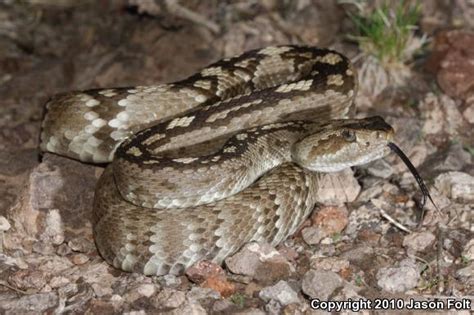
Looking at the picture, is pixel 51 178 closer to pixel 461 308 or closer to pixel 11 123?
pixel 11 123

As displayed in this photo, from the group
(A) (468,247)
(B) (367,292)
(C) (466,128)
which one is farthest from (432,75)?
(B) (367,292)

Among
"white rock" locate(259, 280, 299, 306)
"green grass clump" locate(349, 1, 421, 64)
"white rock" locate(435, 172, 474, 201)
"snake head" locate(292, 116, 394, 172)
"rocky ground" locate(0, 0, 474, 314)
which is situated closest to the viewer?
"white rock" locate(259, 280, 299, 306)

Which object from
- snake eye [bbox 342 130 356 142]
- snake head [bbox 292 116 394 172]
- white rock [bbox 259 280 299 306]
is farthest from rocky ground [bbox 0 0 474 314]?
snake eye [bbox 342 130 356 142]

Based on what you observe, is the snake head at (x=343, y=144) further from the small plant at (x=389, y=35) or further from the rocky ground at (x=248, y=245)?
the small plant at (x=389, y=35)

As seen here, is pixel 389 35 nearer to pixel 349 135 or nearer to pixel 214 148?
pixel 349 135

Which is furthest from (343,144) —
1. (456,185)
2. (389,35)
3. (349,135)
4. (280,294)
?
(389,35)

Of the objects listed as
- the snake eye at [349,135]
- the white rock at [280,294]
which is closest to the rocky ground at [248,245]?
the white rock at [280,294]

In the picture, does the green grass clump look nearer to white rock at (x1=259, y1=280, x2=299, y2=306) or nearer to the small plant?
the small plant
